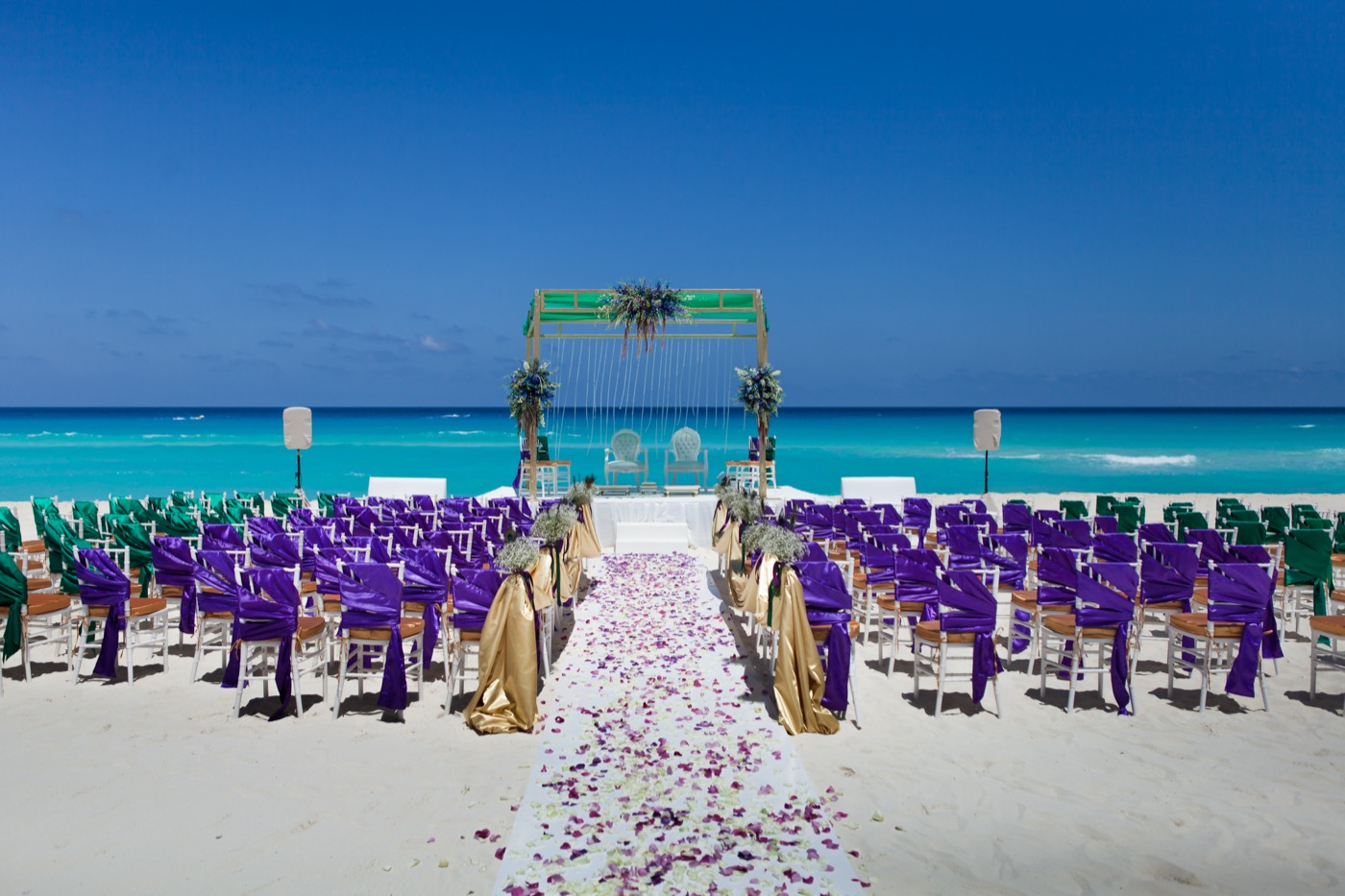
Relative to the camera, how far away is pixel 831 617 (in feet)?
17.8

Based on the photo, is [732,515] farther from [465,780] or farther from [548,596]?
[465,780]

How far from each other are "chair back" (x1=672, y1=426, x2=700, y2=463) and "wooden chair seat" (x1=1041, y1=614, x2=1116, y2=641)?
30.7 feet

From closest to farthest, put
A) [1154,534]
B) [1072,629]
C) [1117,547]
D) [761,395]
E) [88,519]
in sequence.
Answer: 1. [1072,629]
2. [1117,547]
3. [1154,534]
4. [88,519]
5. [761,395]

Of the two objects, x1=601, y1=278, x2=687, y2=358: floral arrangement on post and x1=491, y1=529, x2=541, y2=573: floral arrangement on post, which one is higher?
x1=601, y1=278, x2=687, y2=358: floral arrangement on post

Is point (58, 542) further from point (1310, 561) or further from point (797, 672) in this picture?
point (1310, 561)

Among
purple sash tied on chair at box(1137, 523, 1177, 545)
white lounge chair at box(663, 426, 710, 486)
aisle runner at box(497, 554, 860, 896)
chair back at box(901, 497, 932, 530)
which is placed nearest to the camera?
aisle runner at box(497, 554, 860, 896)

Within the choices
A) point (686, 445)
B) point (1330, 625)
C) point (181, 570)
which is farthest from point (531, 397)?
point (1330, 625)

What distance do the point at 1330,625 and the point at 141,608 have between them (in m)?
9.01

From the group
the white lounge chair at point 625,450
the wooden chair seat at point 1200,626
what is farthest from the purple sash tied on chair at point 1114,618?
the white lounge chair at point 625,450

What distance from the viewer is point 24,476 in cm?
3017

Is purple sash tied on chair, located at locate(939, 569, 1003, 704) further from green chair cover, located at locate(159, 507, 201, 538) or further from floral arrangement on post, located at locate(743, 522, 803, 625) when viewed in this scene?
green chair cover, located at locate(159, 507, 201, 538)

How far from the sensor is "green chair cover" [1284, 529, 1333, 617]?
723 cm

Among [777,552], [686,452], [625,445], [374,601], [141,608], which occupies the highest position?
[625,445]

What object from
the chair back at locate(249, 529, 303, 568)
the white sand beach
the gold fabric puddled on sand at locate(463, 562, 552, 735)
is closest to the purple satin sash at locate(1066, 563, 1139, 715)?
the white sand beach
